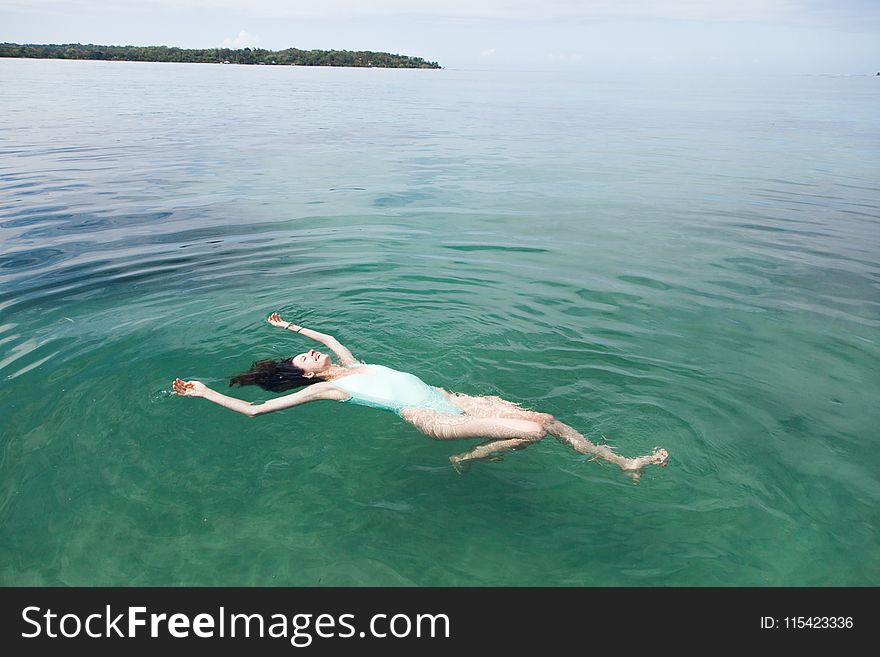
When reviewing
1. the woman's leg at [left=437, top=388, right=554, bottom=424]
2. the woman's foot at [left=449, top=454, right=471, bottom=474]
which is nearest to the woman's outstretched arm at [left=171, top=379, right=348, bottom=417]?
the woman's leg at [left=437, top=388, right=554, bottom=424]

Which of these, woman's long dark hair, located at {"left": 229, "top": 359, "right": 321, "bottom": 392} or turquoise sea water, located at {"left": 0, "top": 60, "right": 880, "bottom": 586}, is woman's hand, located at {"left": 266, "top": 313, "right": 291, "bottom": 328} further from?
woman's long dark hair, located at {"left": 229, "top": 359, "right": 321, "bottom": 392}

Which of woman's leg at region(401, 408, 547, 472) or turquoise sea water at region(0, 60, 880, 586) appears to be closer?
turquoise sea water at region(0, 60, 880, 586)

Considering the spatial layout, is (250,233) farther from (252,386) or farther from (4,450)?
(4,450)

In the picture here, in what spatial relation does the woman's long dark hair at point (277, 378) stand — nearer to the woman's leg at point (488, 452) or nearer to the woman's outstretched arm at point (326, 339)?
the woman's outstretched arm at point (326, 339)

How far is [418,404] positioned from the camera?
678 centimetres

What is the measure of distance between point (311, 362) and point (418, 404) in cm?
147

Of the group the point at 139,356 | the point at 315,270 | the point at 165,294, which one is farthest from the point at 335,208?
the point at 139,356

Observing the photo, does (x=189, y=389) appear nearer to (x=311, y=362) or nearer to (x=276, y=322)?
(x=311, y=362)

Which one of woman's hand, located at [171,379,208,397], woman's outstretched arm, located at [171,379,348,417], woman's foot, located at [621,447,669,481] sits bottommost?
woman's foot, located at [621,447,669,481]

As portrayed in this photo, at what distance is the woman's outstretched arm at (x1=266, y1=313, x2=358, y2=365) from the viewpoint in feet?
25.7

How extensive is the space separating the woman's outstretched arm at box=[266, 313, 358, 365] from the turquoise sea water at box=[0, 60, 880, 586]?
0.41 metres

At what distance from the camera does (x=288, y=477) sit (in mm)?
6254

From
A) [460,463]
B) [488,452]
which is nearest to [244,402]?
[460,463]

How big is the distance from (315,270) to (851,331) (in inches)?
382
